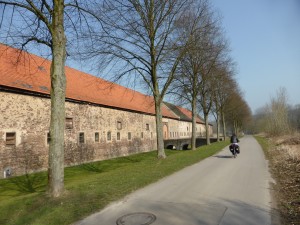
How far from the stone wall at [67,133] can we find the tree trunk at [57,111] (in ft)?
27.3

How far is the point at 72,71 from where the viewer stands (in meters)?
28.6

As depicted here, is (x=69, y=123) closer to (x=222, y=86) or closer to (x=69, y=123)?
(x=69, y=123)

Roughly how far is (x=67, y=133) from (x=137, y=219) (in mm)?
15734

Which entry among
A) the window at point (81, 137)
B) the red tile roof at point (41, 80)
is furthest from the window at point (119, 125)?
the window at point (81, 137)

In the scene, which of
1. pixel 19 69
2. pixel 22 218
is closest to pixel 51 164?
pixel 22 218

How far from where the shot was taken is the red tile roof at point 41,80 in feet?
54.0

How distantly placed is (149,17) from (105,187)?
12.0 metres

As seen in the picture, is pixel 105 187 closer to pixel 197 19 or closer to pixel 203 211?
pixel 203 211

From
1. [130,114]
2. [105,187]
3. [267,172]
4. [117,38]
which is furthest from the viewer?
[130,114]

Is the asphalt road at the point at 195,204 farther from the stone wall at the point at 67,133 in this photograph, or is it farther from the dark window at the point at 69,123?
the dark window at the point at 69,123

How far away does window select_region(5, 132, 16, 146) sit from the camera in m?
16.0

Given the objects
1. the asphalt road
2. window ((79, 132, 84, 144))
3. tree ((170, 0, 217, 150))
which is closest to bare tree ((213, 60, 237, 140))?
tree ((170, 0, 217, 150))

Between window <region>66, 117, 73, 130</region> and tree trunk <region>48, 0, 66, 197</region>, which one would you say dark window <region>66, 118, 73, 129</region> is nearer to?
window <region>66, 117, 73, 130</region>

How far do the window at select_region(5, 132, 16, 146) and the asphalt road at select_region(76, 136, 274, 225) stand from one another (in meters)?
9.48
